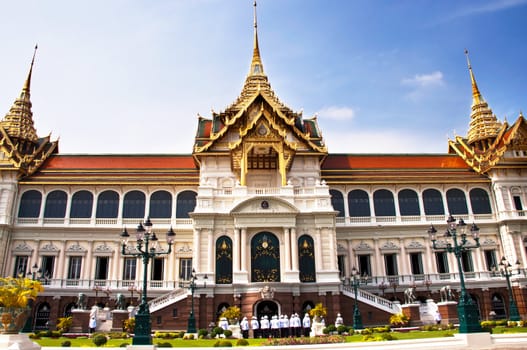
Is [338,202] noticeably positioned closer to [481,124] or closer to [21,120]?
[481,124]

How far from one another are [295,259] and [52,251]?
19644mm

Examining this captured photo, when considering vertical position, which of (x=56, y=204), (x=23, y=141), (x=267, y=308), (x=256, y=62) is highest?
(x=256, y=62)

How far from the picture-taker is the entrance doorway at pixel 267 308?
89.7ft

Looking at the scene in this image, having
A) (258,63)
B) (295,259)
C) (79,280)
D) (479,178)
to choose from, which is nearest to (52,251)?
(79,280)

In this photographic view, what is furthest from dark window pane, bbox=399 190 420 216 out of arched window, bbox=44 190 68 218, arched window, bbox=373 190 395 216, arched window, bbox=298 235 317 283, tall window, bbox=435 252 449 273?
arched window, bbox=44 190 68 218

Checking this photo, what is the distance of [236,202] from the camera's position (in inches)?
1173

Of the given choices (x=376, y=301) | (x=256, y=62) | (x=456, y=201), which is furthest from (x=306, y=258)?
(x=256, y=62)

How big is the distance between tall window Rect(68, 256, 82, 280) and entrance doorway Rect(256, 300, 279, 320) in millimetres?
15526

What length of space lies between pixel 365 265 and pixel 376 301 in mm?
7086

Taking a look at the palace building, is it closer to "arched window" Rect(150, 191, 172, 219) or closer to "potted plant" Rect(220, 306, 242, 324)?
"arched window" Rect(150, 191, 172, 219)

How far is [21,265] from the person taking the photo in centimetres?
3394

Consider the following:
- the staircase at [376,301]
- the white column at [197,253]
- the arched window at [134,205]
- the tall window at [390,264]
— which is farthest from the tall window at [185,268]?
the tall window at [390,264]

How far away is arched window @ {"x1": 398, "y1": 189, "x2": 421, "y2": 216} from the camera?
36.8m

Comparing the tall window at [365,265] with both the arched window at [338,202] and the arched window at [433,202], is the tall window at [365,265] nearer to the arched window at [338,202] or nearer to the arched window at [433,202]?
the arched window at [338,202]
